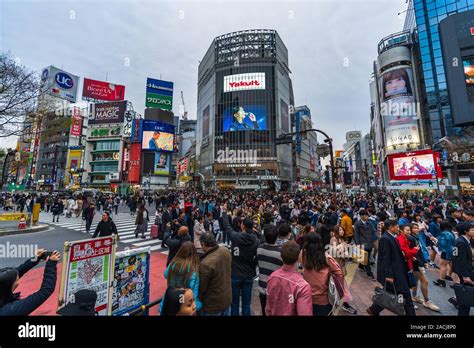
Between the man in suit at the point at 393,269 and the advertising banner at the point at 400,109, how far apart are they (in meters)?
50.8

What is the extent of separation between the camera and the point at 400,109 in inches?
1730

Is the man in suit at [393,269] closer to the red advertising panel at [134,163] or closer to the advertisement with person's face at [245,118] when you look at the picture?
the advertisement with person's face at [245,118]

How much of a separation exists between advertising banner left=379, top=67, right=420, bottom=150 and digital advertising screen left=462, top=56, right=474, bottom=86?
317 inches

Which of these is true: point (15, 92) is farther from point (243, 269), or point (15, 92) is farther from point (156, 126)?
point (156, 126)

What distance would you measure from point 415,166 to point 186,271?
41.6m

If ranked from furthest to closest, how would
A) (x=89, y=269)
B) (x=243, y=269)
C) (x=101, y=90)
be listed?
(x=101, y=90) < (x=243, y=269) < (x=89, y=269)

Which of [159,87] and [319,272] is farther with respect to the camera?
[159,87]

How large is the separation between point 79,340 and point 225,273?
1829mm

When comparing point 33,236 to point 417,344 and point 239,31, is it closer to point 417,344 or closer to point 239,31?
point 417,344

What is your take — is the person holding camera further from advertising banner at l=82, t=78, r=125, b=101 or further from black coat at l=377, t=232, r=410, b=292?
advertising banner at l=82, t=78, r=125, b=101

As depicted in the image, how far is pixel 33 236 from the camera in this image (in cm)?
1111

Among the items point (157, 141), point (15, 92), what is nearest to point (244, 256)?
point (15, 92)

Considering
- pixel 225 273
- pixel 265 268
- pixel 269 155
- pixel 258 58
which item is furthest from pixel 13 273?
pixel 258 58

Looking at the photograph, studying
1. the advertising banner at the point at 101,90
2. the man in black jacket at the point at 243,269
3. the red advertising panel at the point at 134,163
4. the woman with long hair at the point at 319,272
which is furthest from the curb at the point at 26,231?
the advertising banner at the point at 101,90
